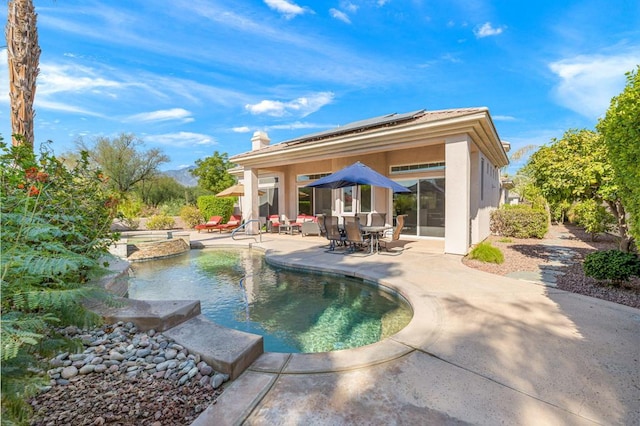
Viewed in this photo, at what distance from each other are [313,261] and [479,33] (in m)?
14.3

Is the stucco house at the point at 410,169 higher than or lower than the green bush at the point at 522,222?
higher

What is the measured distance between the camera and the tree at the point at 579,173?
6750 mm

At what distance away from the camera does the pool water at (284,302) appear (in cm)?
414

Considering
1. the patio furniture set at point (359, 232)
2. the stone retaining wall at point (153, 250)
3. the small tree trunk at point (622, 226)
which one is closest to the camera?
the small tree trunk at point (622, 226)

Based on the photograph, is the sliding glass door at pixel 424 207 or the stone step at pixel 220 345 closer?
the stone step at pixel 220 345

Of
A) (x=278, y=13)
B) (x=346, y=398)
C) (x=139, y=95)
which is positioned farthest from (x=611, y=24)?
(x=139, y=95)

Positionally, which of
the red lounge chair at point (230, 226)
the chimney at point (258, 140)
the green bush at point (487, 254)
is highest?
the chimney at point (258, 140)

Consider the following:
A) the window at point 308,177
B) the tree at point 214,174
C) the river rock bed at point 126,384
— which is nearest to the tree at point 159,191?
the tree at point 214,174

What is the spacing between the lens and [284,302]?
5.46 metres

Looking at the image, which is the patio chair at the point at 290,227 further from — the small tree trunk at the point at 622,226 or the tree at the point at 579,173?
the small tree trunk at the point at 622,226

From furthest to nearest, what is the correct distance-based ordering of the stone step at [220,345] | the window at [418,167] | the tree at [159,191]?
the tree at [159,191]
the window at [418,167]
the stone step at [220,345]

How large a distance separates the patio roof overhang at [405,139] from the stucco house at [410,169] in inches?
1.1

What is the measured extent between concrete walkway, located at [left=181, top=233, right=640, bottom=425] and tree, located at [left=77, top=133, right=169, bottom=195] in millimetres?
29940

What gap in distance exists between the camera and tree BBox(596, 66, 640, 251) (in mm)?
3818
